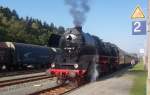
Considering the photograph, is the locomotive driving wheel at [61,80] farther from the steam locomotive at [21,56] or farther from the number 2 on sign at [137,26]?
the steam locomotive at [21,56]

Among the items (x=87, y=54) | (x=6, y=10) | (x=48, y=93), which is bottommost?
(x=48, y=93)

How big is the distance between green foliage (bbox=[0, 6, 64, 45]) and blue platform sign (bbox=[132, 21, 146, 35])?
62.6 metres

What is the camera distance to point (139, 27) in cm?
1374

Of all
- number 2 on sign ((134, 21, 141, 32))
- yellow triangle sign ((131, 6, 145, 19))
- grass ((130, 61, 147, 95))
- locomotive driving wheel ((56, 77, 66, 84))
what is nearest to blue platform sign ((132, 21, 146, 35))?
number 2 on sign ((134, 21, 141, 32))

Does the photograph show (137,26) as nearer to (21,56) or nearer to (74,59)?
(74,59)

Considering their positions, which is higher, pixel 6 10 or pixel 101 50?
pixel 6 10

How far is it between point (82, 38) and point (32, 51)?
74.0 feet

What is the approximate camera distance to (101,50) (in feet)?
89.4

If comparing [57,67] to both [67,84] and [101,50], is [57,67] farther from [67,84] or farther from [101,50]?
[101,50]

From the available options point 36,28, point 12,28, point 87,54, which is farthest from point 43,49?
point 36,28

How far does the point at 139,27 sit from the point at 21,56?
28807mm

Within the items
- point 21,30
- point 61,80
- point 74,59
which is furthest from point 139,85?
point 21,30

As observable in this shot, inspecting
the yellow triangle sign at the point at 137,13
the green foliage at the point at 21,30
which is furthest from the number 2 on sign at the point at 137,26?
the green foliage at the point at 21,30

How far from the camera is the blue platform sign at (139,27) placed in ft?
45.0
